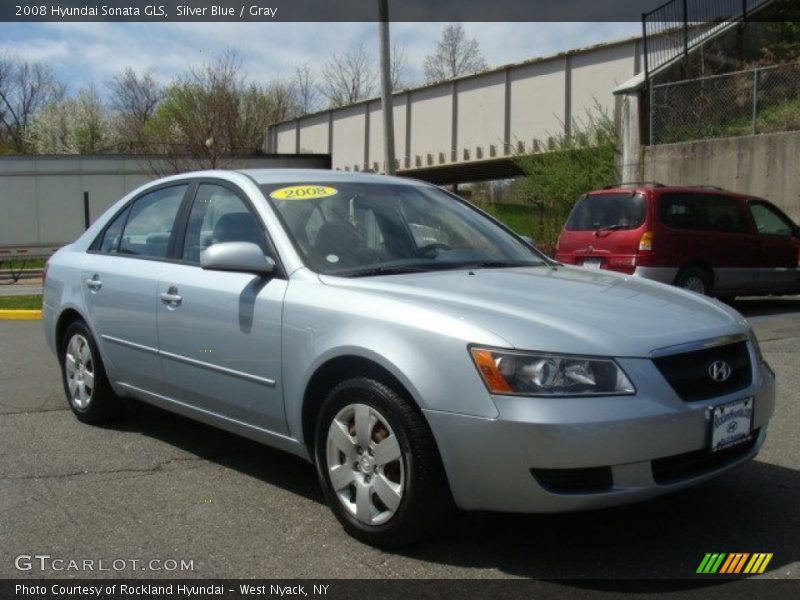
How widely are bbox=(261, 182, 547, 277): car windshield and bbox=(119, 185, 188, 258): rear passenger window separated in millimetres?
848

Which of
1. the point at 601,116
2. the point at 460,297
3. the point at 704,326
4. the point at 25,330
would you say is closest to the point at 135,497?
the point at 460,297

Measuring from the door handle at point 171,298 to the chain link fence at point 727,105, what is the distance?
49.1 feet

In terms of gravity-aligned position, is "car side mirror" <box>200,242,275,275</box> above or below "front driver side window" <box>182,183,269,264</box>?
below

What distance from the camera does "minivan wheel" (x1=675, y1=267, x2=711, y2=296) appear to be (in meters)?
11.4

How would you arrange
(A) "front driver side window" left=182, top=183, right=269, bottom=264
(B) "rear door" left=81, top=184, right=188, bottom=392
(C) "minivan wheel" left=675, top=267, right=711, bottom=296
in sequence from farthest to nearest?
(C) "minivan wheel" left=675, top=267, right=711, bottom=296 < (B) "rear door" left=81, top=184, right=188, bottom=392 < (A) "front driver side window" left=182, top=183, right=269, bottom=264

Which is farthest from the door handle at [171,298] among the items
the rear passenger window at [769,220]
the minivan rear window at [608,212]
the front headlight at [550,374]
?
the rear passenger window at [769,220]

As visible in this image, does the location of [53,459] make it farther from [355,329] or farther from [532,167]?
[532,167]

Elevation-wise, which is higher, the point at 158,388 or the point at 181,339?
the point at 181,339

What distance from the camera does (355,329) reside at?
3.67 meters

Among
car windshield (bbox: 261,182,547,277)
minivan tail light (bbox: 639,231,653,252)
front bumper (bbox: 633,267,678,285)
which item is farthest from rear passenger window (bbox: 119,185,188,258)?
minivan tail light (bbox: 639,231,653,252)

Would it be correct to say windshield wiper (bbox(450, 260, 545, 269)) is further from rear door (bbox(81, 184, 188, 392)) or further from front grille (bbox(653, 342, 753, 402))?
rear door (bbox(81, 184, 188, 392))

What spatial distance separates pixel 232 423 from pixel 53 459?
52.8 inches

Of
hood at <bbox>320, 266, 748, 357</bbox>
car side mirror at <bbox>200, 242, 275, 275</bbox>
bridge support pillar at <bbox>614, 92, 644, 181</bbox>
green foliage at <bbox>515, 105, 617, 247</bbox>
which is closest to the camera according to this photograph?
hood at <bbox>320, 266, 748, 357</bbox>

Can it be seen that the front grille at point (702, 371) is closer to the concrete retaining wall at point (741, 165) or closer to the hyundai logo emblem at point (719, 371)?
the hyundai logo emblem at point (719, 371)
